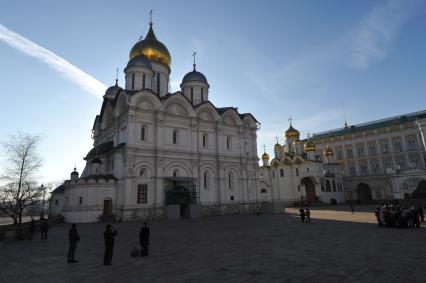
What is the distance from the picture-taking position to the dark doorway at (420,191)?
3409cm

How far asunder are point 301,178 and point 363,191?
15282 mm

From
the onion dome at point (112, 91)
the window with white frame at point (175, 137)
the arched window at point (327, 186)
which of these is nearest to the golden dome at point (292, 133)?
the arched window at point (327, 186)

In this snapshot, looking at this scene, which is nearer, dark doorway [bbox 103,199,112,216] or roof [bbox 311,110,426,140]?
dark doorway [bbox 103,199,112,216]

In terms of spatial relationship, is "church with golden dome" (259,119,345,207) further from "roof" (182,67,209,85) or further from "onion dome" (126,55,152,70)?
"onion dome" (126,55,152,70)

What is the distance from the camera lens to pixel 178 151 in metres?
28.1

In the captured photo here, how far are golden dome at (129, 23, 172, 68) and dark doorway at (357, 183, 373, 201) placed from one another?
42.8 m

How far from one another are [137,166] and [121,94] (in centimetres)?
833

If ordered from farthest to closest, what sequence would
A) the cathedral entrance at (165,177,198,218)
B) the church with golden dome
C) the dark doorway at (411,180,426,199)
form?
the church with golden dome < the dark doorway at (411,180,426,199) < the cathedral entrance at (165,177,198,218)

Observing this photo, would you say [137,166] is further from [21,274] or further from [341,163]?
[341,163]

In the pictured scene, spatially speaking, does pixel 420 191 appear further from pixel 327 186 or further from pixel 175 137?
pixel 175 137

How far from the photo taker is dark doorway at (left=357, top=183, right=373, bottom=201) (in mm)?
52519

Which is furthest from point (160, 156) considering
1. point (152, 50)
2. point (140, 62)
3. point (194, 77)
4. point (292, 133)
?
point (292, 133)

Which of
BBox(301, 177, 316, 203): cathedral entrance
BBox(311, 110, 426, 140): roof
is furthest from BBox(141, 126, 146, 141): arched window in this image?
BBox(311, 110, 426, 140): roof

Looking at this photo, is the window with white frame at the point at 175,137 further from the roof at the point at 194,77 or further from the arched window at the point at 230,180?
the roof at the point at 194,77
